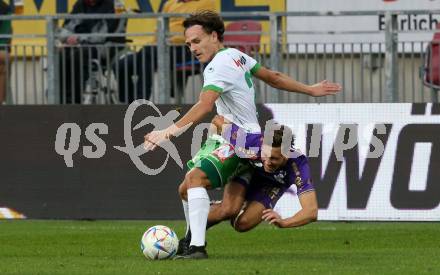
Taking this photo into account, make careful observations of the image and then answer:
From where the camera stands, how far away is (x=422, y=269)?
10.5m

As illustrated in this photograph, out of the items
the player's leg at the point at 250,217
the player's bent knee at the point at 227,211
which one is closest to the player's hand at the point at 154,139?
the player's bent knee at the point at 227,211

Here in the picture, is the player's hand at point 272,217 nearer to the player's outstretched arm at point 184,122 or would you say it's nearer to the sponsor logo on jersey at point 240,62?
the player's outstretched arm at point 184,122

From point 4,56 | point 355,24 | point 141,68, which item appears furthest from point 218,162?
point 355,24

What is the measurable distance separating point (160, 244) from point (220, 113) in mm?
1243

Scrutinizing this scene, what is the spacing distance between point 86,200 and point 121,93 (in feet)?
4.84

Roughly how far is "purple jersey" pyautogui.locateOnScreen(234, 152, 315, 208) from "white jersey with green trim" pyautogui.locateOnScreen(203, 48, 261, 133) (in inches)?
15.8

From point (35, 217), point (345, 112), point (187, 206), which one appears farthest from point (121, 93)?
point (187, 206)

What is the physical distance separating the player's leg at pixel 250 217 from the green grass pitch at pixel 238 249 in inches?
10.6

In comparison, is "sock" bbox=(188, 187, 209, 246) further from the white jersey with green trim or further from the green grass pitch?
the white jersey with green trim

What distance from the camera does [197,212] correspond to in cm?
1111

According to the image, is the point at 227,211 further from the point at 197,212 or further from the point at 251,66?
the point at 251,66

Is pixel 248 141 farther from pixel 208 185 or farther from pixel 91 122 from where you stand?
pixel 91 122

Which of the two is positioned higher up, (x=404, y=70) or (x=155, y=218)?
(x=404, y=70)

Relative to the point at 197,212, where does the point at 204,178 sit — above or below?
above
